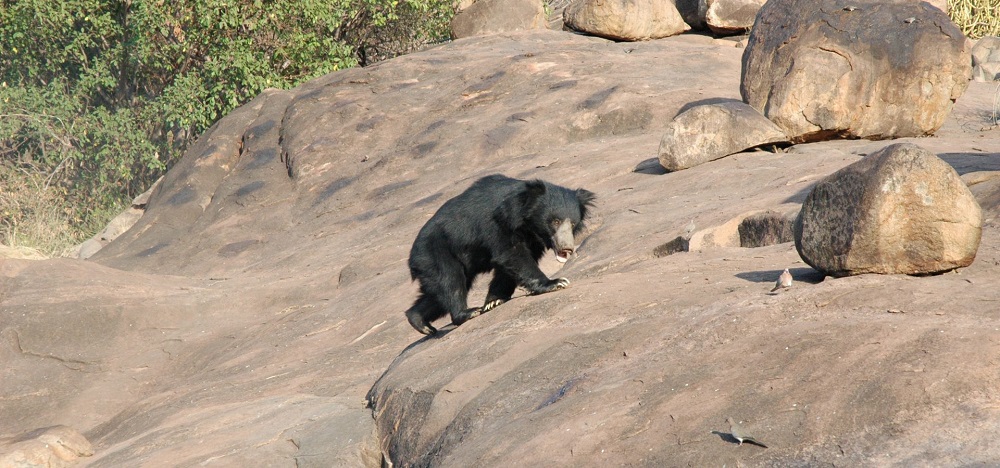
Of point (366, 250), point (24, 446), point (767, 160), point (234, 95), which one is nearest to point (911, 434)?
point (24, 446)

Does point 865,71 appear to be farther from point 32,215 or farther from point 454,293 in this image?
point 32,215

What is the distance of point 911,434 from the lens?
10.9 feet

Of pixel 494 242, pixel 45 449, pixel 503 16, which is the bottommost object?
pixel 45 449

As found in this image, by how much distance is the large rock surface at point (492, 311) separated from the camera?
12.4 feet

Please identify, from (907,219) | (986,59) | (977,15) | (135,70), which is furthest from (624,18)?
(907,219)

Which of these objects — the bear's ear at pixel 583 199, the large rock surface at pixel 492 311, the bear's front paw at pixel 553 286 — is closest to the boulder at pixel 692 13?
the large rock surface at pixel 492 311

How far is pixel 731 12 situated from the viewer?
19.4m

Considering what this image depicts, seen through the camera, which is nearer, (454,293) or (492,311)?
(492,311)

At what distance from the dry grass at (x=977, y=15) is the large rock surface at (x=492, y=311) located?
6.57 metres

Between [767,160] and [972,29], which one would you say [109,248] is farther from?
[972,29]

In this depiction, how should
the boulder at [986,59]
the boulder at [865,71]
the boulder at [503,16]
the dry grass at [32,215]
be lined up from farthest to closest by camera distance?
the boulder at [503,16]
the boulder at [986,59]
the dry grass at [32,215]
the boulder at [865,71]

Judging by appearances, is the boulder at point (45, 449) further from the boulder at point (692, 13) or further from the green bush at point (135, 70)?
the boulder at point (692, 13)

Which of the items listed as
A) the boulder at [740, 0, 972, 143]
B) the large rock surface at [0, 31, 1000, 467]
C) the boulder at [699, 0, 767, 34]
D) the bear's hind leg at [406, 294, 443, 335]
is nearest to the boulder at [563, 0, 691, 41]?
the large rock surface at [0, 31, 1000, 467]

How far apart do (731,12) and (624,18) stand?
2166 millimetres
